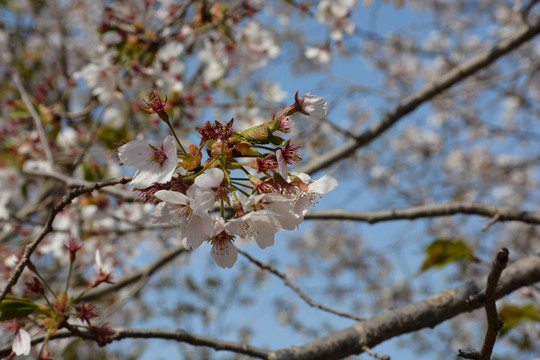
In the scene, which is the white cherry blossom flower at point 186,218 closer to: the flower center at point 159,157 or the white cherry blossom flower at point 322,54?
the flower center at point 159,157

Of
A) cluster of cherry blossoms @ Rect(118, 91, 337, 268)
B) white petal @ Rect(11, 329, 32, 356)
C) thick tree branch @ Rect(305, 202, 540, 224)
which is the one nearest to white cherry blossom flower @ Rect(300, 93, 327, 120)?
cluster of cherry blossoms @ Rect(118, 91, 337, 268)

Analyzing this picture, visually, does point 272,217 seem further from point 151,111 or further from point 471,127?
point 471,127

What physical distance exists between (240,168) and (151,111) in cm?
27

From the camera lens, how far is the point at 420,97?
2703 millimetres

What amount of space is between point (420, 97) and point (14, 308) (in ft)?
7.61

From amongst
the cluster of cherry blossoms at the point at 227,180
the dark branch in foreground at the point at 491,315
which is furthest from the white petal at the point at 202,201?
the dark branch in foreground at the point at 491,315

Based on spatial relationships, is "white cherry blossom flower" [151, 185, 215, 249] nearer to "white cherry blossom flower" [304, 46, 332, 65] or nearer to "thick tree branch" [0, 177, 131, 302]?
"thick tree branch" [0, 177, 131, 302]

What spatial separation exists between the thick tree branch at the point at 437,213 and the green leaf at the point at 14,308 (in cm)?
107

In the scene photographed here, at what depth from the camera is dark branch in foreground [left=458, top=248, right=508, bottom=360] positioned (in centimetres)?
82

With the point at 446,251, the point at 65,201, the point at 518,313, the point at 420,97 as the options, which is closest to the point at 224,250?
the point at 65,201

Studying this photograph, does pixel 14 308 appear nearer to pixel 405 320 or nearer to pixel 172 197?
pixel 172 197

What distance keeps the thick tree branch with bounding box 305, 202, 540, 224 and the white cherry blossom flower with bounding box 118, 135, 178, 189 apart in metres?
0.95

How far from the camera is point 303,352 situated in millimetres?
1336

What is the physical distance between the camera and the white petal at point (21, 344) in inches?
47.2
